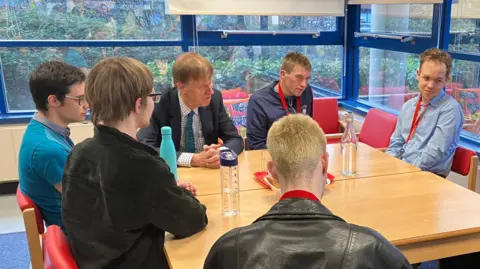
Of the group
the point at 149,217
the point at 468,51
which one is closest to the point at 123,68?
the point at 149,217

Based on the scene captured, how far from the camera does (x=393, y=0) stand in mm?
3719

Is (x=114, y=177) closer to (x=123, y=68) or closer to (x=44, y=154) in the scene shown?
(x=123, y=68)

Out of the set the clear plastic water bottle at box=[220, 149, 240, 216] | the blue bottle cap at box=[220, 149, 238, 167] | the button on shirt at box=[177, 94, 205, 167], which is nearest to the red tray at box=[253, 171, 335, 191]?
the clear plastic water bottle at box=[220, 149, 240, 216]

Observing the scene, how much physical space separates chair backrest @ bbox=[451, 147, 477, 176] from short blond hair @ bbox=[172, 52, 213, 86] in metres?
1.52

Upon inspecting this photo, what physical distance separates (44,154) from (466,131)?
3018mm

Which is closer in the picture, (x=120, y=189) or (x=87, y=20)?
(x=120, y=189)

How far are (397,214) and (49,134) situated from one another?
4.90 ft

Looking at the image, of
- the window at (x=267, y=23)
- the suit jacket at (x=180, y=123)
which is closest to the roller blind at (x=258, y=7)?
the window at (x=267, y=23)

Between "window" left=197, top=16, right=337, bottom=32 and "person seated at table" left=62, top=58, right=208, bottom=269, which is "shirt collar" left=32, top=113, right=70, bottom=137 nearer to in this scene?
"person seated at table" left=62, top=58, right=208, bottom=269

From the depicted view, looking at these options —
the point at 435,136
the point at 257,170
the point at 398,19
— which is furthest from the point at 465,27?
the point at 257,170

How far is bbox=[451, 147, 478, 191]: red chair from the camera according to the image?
238 cm

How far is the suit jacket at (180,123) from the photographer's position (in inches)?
97.3

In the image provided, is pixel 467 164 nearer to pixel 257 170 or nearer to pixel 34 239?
pixel 257 170

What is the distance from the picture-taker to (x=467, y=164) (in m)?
2.51
